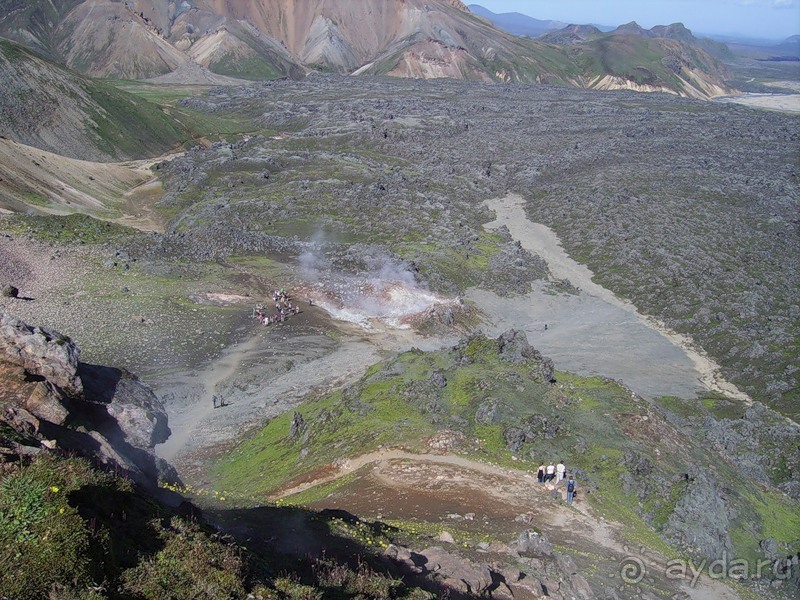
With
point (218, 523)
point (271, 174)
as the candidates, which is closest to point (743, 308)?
point (218, 523)

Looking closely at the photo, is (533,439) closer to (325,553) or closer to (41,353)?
(325,553)

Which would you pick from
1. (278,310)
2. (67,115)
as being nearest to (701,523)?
(278,310)

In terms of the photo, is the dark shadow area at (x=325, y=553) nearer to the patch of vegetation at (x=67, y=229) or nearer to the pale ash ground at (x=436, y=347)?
the pale ash ground at (x=436, y=347)

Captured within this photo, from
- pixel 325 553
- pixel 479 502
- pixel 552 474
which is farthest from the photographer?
pixel 552 474

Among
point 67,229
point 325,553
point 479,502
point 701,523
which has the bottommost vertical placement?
point 701,523

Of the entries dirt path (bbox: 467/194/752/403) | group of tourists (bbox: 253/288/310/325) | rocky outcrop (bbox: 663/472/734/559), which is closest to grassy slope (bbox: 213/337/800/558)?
rocky outcrop (bbox: 663/472/734/559)
